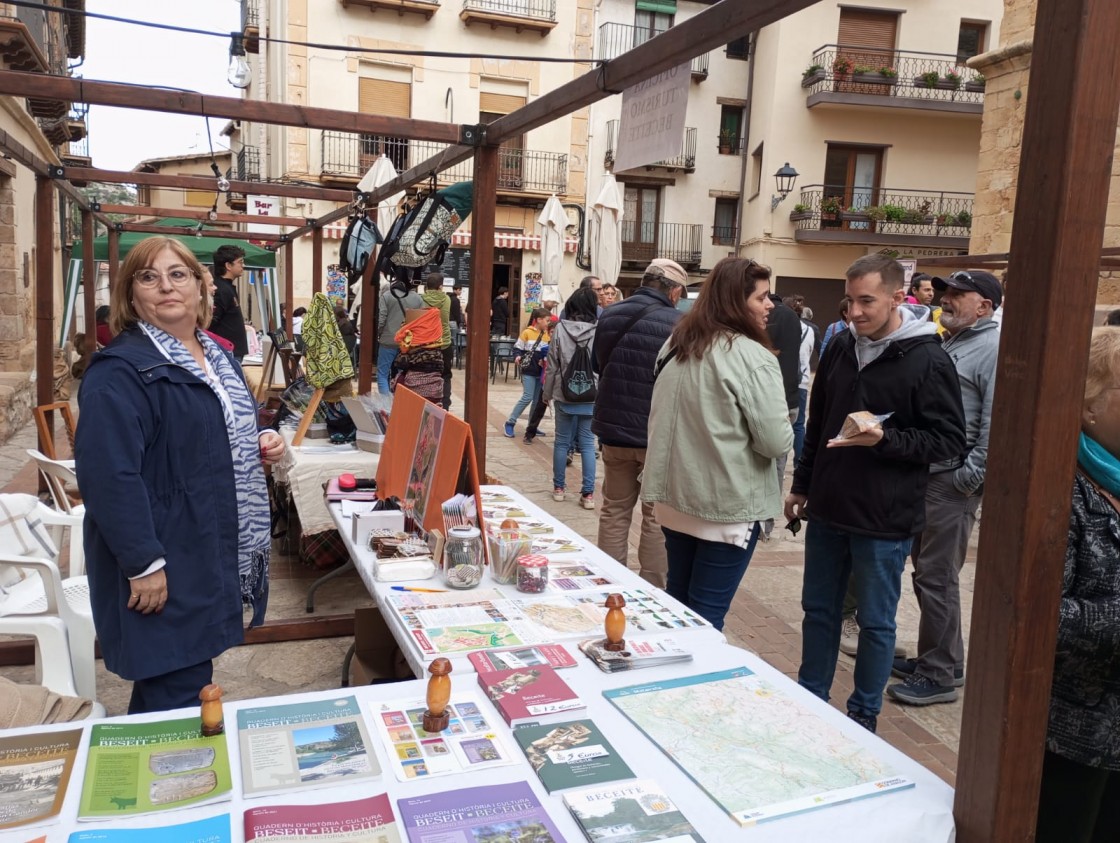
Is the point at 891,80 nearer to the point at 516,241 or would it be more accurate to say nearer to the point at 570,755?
the point at 516,241

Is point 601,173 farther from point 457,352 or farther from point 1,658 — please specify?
point 1,658

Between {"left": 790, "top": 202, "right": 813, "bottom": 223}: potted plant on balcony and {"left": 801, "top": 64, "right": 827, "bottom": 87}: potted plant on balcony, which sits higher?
{"left": 801, "top": 64, "right": 827, "bottom": 87}: potted plant on balcony

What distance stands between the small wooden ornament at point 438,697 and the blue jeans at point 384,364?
8.35 metres

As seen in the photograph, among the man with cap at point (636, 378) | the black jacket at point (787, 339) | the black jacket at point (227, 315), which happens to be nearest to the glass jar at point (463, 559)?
the man with cap at point (636, 378)

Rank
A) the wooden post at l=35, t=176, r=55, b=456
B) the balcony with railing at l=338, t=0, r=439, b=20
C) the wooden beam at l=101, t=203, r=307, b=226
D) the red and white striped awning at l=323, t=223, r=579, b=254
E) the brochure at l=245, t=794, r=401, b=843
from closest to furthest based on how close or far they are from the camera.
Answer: the brochure at l=245, t=794, r=401, b=843
the wooden post at l=35, t=176, r=55, b=456
the wooden beam at l=101, t=203, r=307, b=226
the balcony with railing at l=338, t=0, r=439, b=20
the red and white striped awning at l=323, t=223, r=579, b=254

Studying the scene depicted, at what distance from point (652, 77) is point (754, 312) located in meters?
0.89

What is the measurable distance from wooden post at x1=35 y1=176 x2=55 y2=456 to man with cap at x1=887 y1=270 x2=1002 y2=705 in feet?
19.6

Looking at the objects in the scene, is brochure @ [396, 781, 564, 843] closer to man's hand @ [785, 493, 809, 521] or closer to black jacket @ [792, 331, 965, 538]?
black jacket @ [792, 331, 965, 538]

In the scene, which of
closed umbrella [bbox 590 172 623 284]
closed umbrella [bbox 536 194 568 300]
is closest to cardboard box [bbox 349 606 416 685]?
closed umbrella [bbox 590 172 623 284]

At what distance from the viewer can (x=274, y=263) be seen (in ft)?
44.1

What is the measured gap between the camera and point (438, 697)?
1.69 m

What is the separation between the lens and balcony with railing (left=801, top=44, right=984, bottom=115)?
21016 mm

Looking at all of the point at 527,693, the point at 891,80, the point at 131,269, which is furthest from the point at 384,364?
the point at 891,80

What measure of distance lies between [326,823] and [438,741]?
1.06 ft
